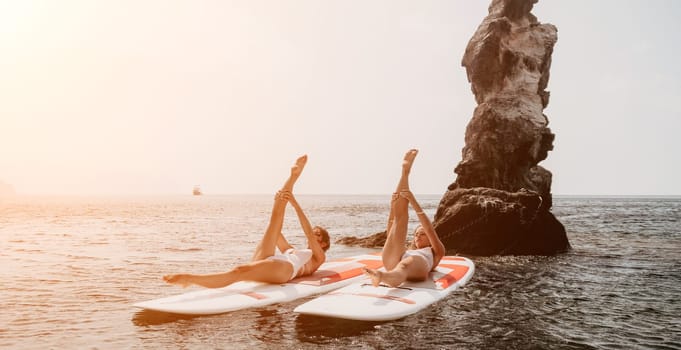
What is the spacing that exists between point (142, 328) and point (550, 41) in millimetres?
30951

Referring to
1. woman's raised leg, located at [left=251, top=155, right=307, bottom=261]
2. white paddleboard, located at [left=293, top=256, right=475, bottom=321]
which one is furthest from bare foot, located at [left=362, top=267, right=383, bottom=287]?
woman's raised leg, located at [left=251, top=155, right=307, bottom=261]

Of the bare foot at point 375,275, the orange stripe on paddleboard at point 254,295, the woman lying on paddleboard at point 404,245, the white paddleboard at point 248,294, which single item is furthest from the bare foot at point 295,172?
the bare foot at point 375,275

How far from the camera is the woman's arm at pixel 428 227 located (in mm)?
10641

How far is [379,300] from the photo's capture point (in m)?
8.95

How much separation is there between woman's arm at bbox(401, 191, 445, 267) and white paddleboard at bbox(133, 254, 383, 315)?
81.7 inches

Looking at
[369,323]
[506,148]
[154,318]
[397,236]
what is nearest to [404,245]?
[397,236]

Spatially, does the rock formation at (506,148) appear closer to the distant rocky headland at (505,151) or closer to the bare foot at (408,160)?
the distant rocky headland at (505,151)

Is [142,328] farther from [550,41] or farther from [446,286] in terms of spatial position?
[550,41]

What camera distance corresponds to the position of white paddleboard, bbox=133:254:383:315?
8547mm

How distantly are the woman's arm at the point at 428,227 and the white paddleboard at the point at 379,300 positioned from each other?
2.00 ft

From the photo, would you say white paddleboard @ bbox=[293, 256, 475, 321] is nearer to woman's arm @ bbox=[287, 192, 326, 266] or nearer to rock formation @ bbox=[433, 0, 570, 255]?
woman's arm @ bbox=[287, 192, 326, 266]

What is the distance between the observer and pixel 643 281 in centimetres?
1473

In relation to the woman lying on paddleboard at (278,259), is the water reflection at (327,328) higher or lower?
lower

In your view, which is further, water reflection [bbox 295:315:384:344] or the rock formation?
the rock formation
